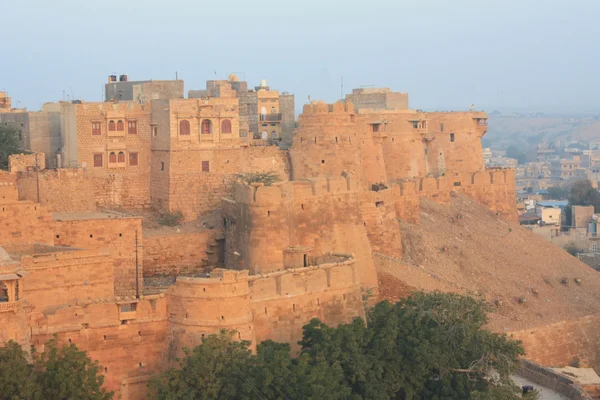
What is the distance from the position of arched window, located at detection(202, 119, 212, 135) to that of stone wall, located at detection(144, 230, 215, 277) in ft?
11.2

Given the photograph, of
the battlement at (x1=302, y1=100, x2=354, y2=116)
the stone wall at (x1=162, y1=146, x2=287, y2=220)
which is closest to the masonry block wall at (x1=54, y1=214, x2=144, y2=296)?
the stone wall at (x1=162, y1=146, x2=287, y2=220)

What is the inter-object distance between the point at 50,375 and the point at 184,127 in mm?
12643

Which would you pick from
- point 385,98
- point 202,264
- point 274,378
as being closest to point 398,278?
point 202,264

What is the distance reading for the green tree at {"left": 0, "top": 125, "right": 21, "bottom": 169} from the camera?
111 feet

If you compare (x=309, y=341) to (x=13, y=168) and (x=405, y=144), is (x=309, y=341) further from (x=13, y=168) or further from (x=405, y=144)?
(x=405, y=144)

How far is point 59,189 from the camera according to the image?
103 ft

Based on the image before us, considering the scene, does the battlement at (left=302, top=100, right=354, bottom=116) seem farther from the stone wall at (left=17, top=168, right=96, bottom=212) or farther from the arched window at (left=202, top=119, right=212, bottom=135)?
the stone wall at (left=17, top=168, right=96, bottom=212)

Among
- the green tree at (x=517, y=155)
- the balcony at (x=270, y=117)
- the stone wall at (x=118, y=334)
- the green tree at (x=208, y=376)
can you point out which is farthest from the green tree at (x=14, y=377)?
the green tree at (x=517, y=155)

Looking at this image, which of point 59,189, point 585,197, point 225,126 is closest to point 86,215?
point 59,189

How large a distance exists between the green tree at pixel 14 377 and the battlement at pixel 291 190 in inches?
323

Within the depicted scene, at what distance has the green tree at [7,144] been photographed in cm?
3397

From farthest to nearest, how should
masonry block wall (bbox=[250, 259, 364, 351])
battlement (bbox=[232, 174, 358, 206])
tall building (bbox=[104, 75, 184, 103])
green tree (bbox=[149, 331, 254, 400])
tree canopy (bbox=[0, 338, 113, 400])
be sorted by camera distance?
tall building (bbox=[104, 75, 184, 103]) < battlement (bbox=[232, 174, 358, 206]) < masonry block wall (bbox=[250, 259, 364, 351]) < green tree (bbox=[149, 331, 254, 400]) < tree canopy (bbox=[0, 338, 113, 400])

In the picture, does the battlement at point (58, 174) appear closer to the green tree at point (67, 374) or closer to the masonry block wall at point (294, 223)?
the masonry block wall at point (294, 223)

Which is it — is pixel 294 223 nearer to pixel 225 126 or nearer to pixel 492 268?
pixel 225 126
